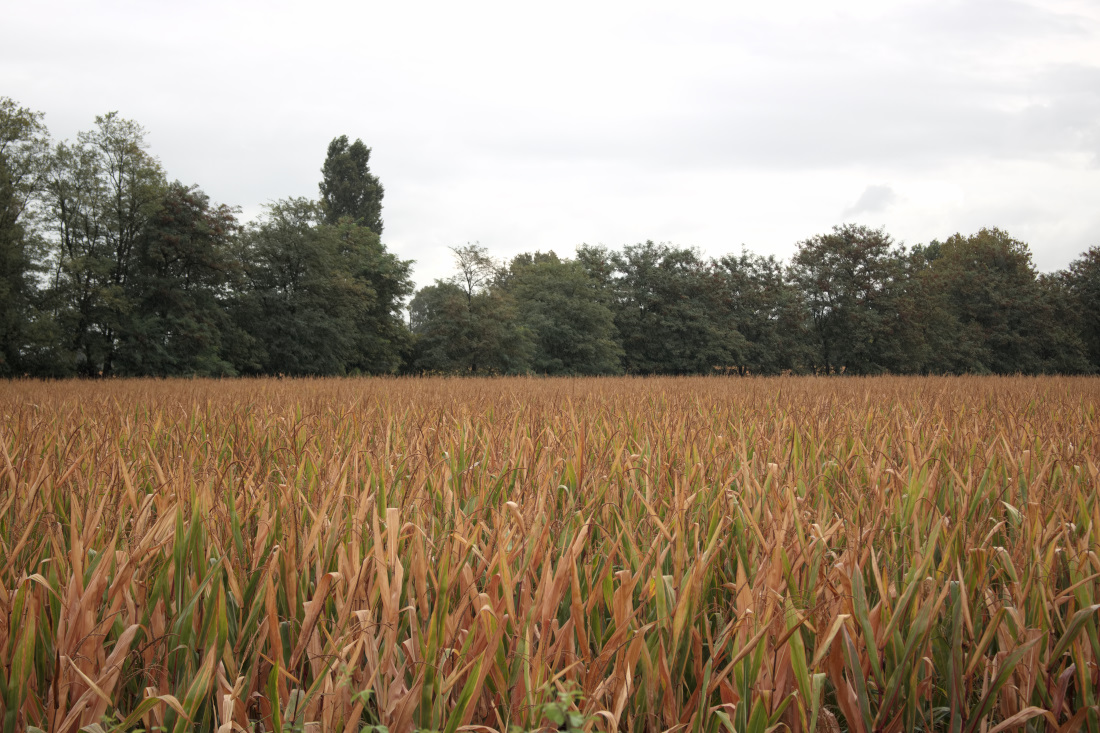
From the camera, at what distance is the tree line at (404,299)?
22.4 m

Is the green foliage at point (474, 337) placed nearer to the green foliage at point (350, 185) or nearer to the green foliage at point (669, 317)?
the green foliage at point (669, 317)

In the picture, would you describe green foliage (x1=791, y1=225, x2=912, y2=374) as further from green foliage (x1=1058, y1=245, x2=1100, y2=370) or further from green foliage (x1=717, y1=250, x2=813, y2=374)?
green foliage (x1=1058, y1=245, x2=1100, y2=370)

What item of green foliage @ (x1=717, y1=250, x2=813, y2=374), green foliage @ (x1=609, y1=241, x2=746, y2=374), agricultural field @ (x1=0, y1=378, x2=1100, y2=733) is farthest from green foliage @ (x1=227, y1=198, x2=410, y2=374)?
agricultural field @ (x1=0, y1=378, x2=1100, y2=733)

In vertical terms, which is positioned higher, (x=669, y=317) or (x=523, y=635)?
(x=669, y=317)

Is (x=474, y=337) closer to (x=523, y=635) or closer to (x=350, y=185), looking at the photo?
(x=350, y=185)

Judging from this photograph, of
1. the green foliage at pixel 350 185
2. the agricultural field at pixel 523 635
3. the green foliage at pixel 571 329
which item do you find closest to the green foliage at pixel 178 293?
the green foliage at pixel 571 329

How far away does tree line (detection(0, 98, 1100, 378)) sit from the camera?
73.6 feet

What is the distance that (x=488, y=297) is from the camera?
107 ft

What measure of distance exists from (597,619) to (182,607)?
93 cm

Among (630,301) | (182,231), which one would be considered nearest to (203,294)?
(182,231)

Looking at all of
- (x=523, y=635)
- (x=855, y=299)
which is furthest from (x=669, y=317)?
(x=523, y=635)

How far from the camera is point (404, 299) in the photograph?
3434 cm

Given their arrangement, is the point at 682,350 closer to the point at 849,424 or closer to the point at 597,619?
the point at 849,424

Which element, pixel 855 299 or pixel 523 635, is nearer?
pixel 523 635
